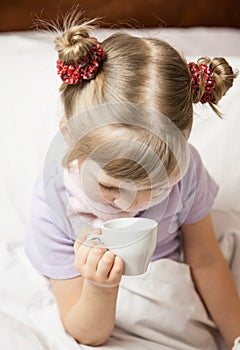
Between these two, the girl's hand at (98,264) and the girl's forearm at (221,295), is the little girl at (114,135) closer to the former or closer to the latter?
the girl's hand at (98,264)

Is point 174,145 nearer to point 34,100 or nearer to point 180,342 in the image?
point 180,342

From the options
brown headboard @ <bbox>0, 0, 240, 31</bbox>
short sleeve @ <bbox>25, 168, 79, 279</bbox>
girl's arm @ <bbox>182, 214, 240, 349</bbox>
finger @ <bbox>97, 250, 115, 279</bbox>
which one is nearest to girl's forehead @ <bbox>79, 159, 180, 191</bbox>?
finger @ <bbox>97, 250, 115, 279</bbox>

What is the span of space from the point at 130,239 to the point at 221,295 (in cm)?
34

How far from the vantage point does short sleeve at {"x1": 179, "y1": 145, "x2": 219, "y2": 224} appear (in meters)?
1.01

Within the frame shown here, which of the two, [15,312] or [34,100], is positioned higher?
[34,100]

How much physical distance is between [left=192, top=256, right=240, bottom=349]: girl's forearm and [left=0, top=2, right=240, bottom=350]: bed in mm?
19

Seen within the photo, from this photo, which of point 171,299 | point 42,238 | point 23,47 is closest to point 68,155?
point 42,238

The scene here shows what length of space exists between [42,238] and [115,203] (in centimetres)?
23

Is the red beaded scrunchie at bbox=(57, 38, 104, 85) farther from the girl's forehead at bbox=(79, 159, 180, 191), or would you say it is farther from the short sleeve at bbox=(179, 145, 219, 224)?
the short sleeve at bbox=(179, 145, 219, 224)

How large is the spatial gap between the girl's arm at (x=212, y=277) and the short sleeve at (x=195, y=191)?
2cm

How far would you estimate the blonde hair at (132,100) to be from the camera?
0.73m

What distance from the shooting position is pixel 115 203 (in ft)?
2.57

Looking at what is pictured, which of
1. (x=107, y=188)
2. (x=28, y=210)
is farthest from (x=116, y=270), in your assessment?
(x=28, y=210)

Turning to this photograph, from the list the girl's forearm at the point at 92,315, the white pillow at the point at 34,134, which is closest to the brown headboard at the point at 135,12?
the white pillow at the point at 34,134
